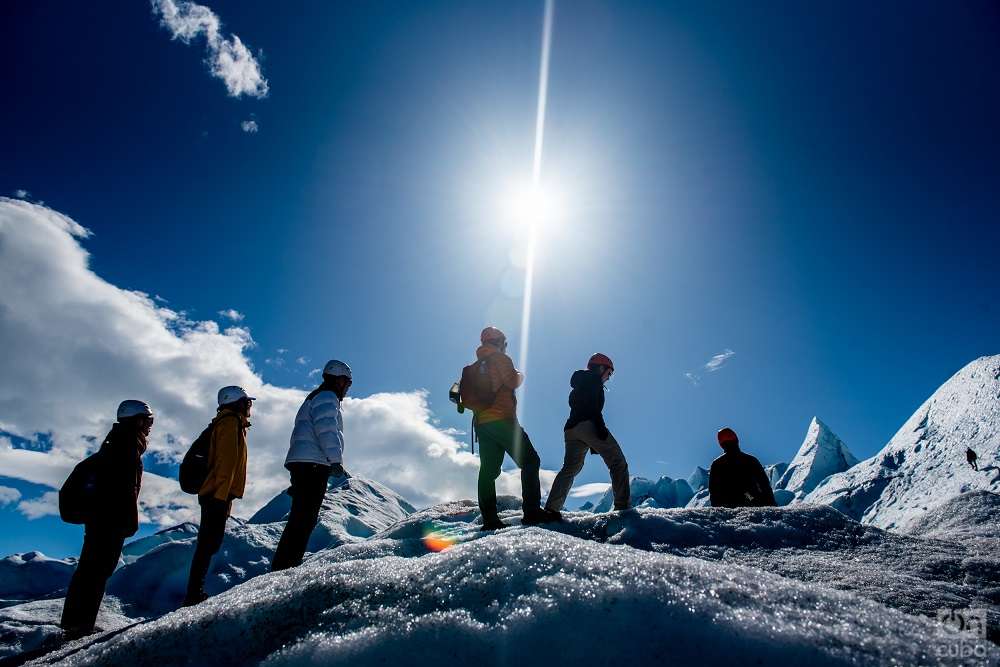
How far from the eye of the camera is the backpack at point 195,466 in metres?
4.63

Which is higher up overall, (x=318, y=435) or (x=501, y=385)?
(x=501, y=385)

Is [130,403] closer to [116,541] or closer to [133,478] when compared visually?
[133,478]

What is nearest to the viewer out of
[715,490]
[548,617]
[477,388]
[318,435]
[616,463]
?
[548,617]

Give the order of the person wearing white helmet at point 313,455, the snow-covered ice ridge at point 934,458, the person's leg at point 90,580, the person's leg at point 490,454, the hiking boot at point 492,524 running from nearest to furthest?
the person's leg at point 90,580, the person wearing white helmet at point 313,455, the hiking boot at point 492,524, the person's leg at point 490,454, the snow-covered ice ridge at point 934,458

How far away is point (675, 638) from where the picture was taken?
144 centimetres

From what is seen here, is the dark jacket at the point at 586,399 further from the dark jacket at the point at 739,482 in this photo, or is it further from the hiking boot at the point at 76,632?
the hiking boot at the point at 76,632

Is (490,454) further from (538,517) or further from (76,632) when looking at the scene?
Result: (76,632)

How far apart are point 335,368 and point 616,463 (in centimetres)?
355

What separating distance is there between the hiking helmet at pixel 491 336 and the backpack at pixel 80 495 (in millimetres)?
4072

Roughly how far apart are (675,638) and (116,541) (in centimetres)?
556

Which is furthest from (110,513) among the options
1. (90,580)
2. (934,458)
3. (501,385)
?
(934,458)

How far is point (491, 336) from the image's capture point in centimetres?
590
